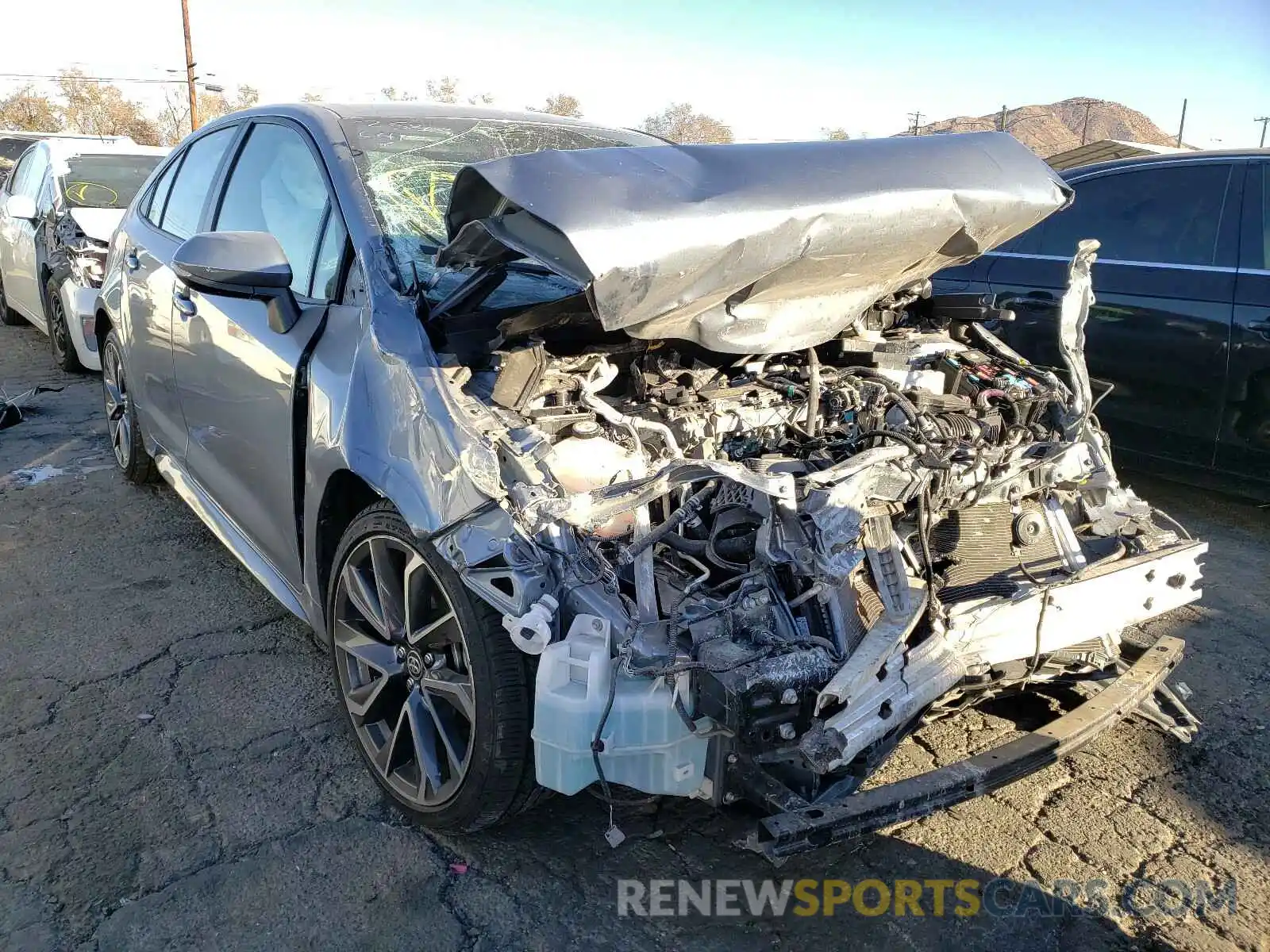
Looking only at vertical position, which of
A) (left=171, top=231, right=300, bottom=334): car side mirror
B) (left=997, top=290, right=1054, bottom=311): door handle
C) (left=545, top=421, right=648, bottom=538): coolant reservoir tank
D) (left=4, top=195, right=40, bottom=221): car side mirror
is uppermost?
(left=4, top=195, right=40, bottom=221): car side mirror

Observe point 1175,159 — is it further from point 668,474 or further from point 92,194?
point 92,194

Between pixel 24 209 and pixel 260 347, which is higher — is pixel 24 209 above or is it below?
above

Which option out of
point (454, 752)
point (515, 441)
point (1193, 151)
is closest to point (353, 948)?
point (454, 752)

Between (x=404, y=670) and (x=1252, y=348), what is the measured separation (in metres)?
4.01

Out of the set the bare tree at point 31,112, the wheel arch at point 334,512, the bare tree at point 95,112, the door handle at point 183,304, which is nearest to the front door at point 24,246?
the door handle at point 183,304

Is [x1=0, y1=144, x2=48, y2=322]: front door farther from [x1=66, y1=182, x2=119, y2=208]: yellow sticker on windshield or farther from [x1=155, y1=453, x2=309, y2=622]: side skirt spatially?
[x1=155, y1=453, x2=309, y2=622]: side skirt

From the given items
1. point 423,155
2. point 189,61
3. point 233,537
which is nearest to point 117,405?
point 233,537

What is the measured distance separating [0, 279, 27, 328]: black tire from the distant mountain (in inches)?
1468

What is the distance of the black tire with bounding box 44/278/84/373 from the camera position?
760cm

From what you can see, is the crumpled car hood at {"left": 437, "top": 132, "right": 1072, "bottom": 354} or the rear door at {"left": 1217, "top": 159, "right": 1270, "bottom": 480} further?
the rear door at {"left": 1217, "top": 159, "right": 1270, "bottom": 480}

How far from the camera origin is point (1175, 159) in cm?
474

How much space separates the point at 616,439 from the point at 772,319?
0.61 m

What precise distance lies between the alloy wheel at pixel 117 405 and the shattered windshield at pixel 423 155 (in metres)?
2.52

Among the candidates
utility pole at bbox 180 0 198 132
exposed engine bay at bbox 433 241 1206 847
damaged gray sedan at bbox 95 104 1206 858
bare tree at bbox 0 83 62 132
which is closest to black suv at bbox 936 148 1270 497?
damaged gray sedan at bbox 95 104 1206 858
